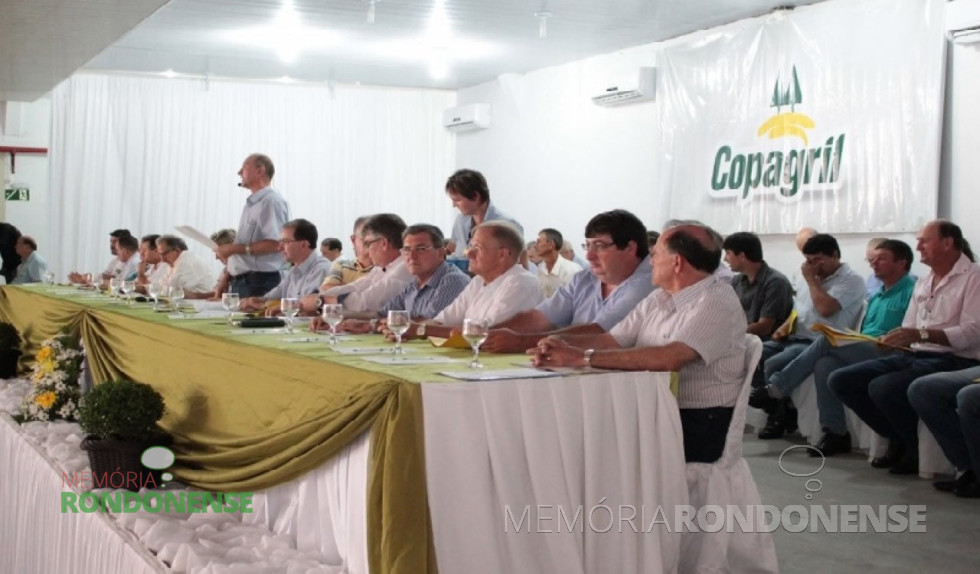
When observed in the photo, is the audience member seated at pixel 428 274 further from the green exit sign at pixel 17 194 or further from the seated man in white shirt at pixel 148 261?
the green exit sign at pixel 17 194

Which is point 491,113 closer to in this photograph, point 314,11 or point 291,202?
point 291,202

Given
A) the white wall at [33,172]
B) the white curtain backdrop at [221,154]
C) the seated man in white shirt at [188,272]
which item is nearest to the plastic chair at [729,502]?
the seated man in white shirt at [188,272]

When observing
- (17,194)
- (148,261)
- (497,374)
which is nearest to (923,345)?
(497,374)

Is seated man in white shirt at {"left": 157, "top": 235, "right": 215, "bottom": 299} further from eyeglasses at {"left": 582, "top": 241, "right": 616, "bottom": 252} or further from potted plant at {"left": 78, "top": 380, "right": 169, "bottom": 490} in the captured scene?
eyeglasses at {"left": 582, "top": 241, "right": 616, "bottom": 252}

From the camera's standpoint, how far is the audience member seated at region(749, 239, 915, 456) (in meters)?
5.65

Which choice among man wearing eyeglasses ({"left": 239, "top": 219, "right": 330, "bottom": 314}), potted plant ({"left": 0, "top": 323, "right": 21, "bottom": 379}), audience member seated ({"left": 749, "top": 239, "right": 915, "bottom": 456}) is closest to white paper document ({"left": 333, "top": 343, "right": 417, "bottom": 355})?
man wearing eyeglasses ({"left": 239, "top": 219, "right": 330, "bottom": 314})

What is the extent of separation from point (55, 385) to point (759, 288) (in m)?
3.86

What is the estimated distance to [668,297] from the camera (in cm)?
329

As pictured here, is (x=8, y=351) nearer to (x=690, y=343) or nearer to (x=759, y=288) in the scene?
(x=759, y=288)

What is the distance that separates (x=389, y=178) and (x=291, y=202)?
1.21m

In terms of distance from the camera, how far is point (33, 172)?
1354 centimetres

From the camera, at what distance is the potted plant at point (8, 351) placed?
251 inches

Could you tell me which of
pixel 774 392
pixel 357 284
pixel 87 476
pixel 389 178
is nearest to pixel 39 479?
pixel 87 476

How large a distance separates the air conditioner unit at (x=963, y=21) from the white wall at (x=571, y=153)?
1439 mm
